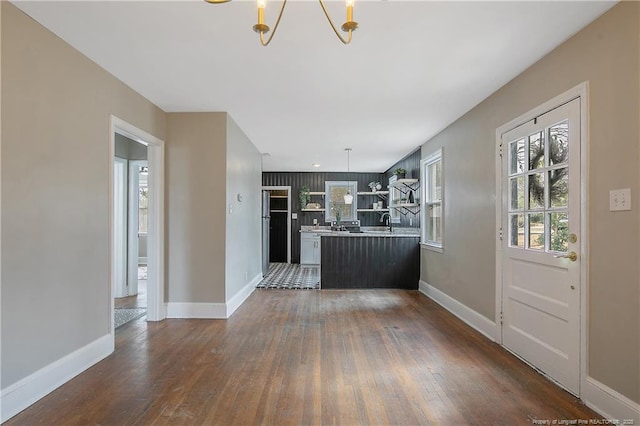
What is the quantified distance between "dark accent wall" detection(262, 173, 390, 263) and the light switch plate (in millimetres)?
7033

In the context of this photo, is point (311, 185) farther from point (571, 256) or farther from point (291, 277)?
point (571, 256)

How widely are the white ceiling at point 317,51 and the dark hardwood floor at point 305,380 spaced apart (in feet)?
8.09

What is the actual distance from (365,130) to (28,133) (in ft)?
12.3

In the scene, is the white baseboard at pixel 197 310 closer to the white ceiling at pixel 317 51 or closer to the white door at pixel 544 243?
the white ceiling at pixel 317 51

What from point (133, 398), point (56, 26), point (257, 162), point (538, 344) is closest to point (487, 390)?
point (538, 344)

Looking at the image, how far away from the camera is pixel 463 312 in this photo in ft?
13.4

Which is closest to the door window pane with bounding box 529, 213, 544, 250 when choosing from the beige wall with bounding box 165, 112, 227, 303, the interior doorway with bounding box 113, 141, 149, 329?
the beige wall with bounding box 165, 112, 227, 303

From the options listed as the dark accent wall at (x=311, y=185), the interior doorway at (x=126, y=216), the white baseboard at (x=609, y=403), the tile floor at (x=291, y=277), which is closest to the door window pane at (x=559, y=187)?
the white baseboard at (x=609, y=403)

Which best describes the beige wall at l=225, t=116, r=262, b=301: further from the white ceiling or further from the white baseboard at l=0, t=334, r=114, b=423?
the white baseboard at l=0, t=334, r=114, b=423

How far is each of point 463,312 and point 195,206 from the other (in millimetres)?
3472

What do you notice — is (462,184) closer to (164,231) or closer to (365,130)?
(365,130)

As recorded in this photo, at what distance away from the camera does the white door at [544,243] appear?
2367 mm

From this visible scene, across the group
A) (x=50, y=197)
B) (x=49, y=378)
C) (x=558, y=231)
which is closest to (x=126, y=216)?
(x=50, y=197)

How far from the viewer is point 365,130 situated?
16.1ft
